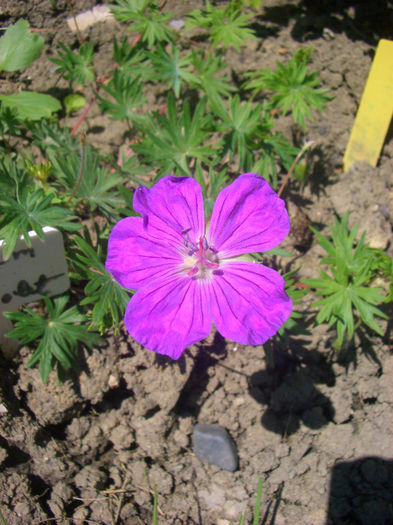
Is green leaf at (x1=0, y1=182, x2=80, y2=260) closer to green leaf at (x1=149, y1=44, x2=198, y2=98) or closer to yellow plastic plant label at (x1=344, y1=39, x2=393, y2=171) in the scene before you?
green leaf at (x1=149, y1=44, x2=198, y2=98)

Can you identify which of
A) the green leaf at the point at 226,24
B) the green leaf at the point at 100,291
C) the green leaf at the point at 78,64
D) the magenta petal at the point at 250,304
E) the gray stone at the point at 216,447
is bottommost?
the gray stone at the point at 216,447

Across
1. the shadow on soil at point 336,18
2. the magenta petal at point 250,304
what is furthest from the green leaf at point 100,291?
the shadow on soil at point 336,18

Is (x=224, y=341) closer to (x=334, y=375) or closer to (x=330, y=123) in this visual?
(x=334, y=375)

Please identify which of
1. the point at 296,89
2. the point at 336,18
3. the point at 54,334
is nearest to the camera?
the point at 54,334

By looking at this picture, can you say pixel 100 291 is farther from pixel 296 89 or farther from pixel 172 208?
pixel 296 89

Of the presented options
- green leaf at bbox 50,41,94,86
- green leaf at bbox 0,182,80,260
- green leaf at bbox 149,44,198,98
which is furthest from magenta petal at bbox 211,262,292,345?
green leaf at bbox 50,41,94,86

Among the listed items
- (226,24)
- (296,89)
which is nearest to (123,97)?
(226,24)

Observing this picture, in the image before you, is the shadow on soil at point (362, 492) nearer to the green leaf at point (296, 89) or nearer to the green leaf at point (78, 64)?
the green leaf at point (296, 89)
